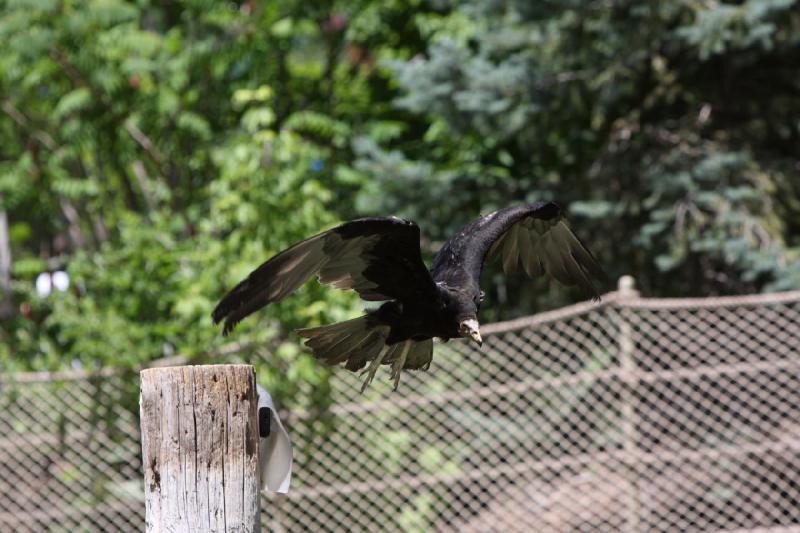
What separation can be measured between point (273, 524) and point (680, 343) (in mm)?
2155

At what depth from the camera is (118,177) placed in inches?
332

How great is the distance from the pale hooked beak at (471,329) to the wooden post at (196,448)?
106 centimetres

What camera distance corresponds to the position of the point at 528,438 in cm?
560

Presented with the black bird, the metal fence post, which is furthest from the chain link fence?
the black bird

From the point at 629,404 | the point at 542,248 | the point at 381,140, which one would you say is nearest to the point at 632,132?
the point at 381,140

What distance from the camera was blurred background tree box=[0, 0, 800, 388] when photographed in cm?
619

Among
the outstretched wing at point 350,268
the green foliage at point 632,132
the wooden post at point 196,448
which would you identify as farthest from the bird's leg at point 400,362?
the green foliage at point 632,132

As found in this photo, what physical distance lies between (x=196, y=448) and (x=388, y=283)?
1.16m

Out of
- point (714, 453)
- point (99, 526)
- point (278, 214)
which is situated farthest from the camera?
point (278, 214)

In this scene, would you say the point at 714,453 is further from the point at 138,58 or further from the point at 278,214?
the point at 138,58

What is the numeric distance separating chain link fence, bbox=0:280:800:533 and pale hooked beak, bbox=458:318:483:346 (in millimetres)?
1790

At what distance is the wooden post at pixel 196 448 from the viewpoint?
2.62 m

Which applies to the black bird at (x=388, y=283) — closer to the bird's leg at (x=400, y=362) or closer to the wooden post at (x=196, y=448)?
the bird's leg at (x=400, y=362)

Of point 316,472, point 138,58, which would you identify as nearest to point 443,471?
point 316,472
